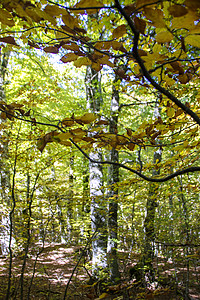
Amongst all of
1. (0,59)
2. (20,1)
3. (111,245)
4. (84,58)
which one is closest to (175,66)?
(84,58)

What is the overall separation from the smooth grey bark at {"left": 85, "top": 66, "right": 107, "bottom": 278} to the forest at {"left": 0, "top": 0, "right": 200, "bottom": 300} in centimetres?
2

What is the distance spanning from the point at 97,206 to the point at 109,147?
293 cm

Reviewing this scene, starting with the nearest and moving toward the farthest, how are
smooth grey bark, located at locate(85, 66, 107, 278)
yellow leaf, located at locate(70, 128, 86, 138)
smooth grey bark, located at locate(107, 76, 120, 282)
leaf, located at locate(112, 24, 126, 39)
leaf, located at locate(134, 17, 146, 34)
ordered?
leaf, located at locate(134, 17, 146, 34)
leaf, located at locate(112, 24, 126, 39)
yellow leaf, located at locate(70, 128, 86, 138)
smooth grey bark, located at locate(85, 66, 107, 278)
smooth grey bark, located at locate(107, 76, 120, 282)

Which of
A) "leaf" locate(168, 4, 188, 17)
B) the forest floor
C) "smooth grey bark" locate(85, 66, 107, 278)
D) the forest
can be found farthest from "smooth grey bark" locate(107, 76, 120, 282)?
"leaf" locate(168, 4, 188, 17)

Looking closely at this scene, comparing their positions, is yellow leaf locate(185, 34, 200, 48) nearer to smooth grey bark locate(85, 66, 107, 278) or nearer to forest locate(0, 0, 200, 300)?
forest locate(0, 0, 200, 300)

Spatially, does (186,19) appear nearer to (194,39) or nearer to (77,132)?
(194,39)

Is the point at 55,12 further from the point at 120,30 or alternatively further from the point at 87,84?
the point at 87,84

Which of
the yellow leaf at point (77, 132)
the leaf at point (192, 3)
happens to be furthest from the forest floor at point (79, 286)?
the leaf at point (192, 3)

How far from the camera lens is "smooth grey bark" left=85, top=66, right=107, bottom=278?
12.2 feet

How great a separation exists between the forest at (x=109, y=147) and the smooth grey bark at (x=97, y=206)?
2 cm

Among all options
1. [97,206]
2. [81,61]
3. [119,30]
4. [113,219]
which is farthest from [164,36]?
[113,219]

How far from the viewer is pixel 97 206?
417 cm

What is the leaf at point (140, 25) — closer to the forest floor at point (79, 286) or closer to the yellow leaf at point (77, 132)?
the yellow leaf at point (77, 132)

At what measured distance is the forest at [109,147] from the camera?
80 centimetres
